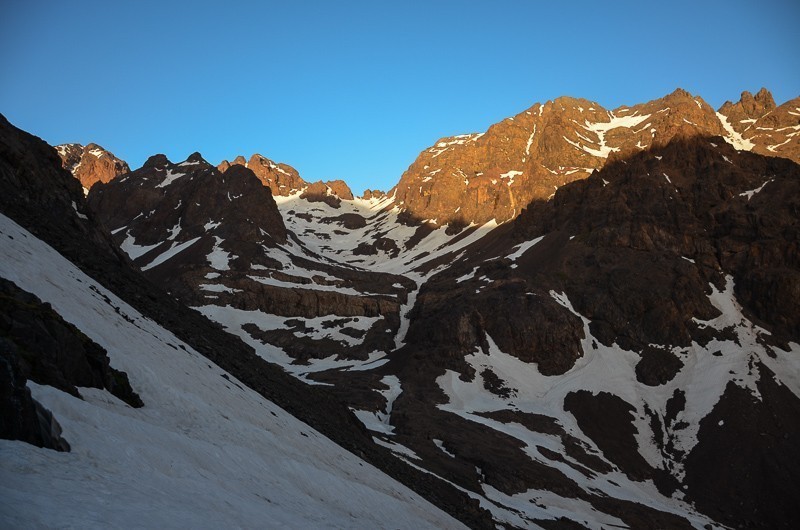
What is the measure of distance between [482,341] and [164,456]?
319ft

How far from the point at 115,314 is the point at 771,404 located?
92.7 m

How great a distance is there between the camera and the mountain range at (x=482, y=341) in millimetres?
23297

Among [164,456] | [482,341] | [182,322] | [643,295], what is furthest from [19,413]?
[643,295]

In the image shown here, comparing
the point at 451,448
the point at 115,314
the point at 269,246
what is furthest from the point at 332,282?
the point at 115,314

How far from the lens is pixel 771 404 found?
87812 millimetres

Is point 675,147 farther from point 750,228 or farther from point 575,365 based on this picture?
point 575,365

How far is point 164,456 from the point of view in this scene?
1445 cm

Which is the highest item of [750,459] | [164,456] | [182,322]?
[750,459]

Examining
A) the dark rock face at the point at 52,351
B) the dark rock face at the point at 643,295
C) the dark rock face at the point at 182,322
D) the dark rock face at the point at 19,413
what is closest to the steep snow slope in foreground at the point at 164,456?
the dark rock face at the point at 19,413

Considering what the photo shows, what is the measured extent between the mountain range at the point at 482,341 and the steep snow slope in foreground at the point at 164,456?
161 millimetres

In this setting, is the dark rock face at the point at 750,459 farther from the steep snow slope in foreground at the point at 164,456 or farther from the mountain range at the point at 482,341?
the steep snow slope in foreground at the point at 164,456

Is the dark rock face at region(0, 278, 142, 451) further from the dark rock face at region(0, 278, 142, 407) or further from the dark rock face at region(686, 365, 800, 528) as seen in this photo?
the dark rock face at region(686, 365, 800, 528)

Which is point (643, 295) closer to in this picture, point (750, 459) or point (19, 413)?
point (750, 459)

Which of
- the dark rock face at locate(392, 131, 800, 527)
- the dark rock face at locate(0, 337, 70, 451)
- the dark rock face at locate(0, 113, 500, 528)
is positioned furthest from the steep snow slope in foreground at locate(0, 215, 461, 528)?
the dark rock face at locate(392, 131, 800, 527)
